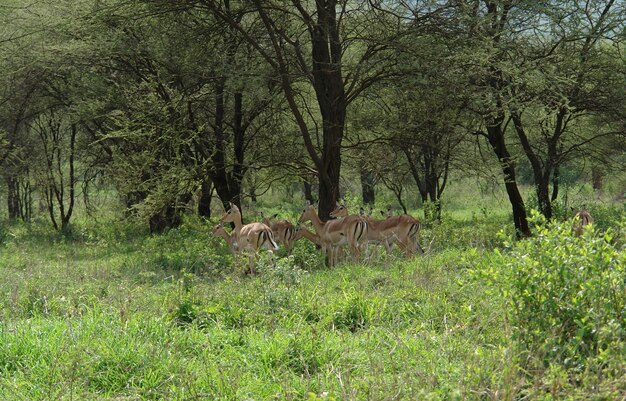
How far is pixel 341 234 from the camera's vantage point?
11594 mm

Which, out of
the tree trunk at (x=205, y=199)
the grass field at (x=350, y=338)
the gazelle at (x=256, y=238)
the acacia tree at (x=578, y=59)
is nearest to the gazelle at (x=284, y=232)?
the gazelle at (x=256, y=238)

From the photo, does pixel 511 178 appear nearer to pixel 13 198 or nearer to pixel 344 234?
pixel 344 234

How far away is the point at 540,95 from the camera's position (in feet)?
39.1

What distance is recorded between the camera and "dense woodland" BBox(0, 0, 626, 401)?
4.40 m

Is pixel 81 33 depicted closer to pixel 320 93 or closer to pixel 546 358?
pixel 320 93

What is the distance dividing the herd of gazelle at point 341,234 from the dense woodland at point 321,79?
111cm

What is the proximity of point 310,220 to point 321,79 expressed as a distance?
2624 millimetres

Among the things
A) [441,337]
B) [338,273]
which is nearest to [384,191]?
[338,273]

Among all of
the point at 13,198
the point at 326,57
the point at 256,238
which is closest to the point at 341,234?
the point at 256,238

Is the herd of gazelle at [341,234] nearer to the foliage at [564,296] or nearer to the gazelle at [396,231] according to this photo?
the gazelle at [396,231]

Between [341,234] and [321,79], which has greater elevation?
[321,79]

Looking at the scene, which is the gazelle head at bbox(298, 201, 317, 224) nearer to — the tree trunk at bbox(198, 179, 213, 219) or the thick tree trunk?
the thick tree trunk

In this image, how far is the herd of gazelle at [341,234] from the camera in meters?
10.9

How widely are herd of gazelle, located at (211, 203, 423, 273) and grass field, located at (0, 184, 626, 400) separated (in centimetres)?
361
